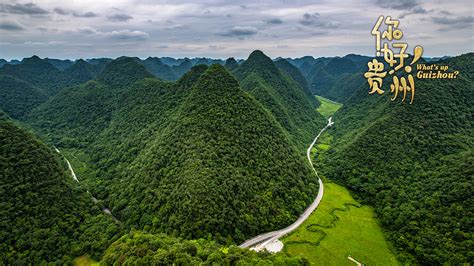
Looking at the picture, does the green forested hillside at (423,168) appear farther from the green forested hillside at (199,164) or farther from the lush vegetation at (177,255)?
the lush vegetation at (177,255)

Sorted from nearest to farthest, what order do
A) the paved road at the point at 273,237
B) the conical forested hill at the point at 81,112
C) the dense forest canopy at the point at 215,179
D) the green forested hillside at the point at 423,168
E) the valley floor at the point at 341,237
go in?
the dense forest canopy at the point at 215,179 → the green forested hillside at the point at 423,168 → the valley floor at the point at 341,237 → the paved road at the point at 273,237 → the conical forested hill at the point at 81,112

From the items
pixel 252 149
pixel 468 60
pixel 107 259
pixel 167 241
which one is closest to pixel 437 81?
pixel 468 60

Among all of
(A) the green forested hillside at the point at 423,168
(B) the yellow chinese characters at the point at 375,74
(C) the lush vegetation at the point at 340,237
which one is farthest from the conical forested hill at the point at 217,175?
(B) the yellow chinese characters at the point at 375,74

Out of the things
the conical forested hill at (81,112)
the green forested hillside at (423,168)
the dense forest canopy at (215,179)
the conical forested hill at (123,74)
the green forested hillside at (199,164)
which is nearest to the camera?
the dense forest canopy at (215,179)

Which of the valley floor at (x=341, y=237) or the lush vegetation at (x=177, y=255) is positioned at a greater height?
the lush vegetation at (x=177, y=255)

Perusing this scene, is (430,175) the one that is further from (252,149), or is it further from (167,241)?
(167,241)

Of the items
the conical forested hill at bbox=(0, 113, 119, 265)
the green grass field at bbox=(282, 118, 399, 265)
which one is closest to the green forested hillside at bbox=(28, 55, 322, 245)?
the green grass field at bbox=(282, 118, 399, 265)

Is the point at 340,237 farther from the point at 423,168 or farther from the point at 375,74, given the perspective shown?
the point at 375,74
